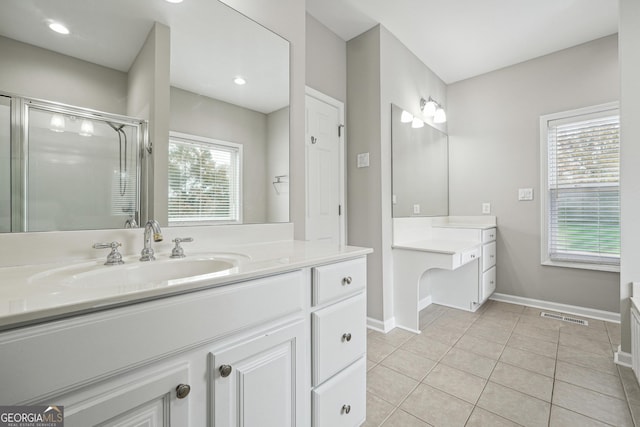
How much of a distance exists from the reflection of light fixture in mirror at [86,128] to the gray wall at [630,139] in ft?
9.53

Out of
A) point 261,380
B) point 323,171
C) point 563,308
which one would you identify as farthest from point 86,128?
point 563,308

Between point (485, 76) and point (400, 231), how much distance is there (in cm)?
225

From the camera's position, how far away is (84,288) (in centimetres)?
64

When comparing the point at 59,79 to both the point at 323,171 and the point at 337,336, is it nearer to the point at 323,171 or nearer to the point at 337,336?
the point at 337,336

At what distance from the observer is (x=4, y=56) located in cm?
87

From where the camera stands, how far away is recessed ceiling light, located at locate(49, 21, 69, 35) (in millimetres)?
951

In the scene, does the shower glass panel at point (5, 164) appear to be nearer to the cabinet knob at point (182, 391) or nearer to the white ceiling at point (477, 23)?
the cabinet knob at point (182, 391)

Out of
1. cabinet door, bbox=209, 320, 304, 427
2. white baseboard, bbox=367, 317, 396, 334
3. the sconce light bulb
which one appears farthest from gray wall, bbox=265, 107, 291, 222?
the sconce light bulb

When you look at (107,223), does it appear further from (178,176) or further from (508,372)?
(508,372)

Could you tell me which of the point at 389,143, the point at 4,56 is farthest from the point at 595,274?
the point at 4,56

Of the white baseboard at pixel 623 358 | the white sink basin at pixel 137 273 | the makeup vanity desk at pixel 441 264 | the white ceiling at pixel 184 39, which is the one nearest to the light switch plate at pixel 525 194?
the makeup vanity desk at pixel 441 264

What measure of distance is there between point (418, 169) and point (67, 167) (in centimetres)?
275

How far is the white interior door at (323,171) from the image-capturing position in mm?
2264

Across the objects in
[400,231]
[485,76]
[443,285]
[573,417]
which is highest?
[485,76]
